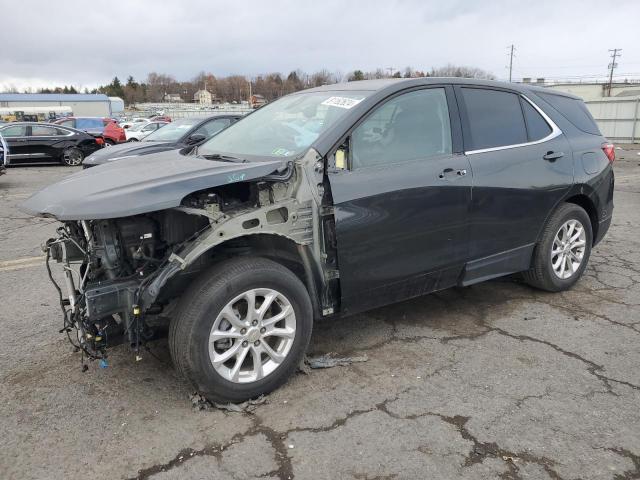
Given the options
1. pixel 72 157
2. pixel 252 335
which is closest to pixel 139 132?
pixel 72 157

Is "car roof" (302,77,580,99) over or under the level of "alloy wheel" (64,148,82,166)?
over

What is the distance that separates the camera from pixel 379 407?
2914mm

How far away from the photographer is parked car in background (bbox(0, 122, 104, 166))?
1625 centimetres

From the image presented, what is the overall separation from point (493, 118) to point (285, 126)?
5.30 ft

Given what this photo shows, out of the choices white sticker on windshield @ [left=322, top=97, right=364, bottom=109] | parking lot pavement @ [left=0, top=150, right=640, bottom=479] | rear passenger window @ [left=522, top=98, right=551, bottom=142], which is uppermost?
white sticker on windshield @ [left=322, top=97, right=364, bottom=109]

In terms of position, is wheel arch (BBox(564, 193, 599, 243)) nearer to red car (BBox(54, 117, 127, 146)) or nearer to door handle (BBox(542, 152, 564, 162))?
door handle (BBox(542, 152, 564, 162))

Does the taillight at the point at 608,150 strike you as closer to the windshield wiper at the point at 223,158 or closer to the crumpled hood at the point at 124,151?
the windshield wiper at the point at 223,158

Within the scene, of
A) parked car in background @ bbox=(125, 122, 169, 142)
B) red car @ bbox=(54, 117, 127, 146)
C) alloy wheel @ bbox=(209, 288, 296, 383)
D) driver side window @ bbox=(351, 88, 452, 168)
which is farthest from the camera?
parked car in background @ bbox=(125, 122, 169, 142)

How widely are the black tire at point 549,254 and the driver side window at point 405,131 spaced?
1372 millimetres

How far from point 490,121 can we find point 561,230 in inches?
49.3

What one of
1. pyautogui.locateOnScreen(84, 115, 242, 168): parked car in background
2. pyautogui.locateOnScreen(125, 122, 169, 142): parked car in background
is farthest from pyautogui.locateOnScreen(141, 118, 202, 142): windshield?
pyautogui.locateOnScreen(125, 122, 169, 142): parked car in background

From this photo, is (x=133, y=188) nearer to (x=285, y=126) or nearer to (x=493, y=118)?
(x=285, y=126)

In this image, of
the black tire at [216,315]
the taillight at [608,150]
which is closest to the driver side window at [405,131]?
the black tire at [216,315]

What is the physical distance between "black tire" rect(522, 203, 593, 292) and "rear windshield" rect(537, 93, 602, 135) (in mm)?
771
